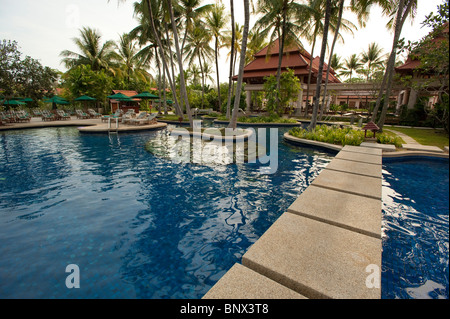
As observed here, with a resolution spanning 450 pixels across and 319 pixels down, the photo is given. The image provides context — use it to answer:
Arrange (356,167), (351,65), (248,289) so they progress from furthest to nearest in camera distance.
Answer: (351,65)
(356,167)
(248,289)

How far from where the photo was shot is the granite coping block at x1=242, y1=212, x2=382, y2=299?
210 cm

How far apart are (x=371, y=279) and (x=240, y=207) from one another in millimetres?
3012

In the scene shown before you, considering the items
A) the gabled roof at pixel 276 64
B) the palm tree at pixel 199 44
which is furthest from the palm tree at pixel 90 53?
the gabled roof at pixel 276 64

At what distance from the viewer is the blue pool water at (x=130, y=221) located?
297cm

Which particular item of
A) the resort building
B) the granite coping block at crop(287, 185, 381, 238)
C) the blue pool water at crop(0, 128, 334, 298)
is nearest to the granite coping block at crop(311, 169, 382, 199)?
the granite coping block at crop(287, 185, 381, 238)

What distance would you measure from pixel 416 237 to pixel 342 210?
160 centimetres

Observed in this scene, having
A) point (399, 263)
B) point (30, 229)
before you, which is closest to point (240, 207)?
point (399, 263)

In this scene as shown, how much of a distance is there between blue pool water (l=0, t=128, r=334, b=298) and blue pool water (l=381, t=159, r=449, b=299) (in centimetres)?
203

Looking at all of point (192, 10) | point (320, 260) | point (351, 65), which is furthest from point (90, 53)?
point (351, 65)

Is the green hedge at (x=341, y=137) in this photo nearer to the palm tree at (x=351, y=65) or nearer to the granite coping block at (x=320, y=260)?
the granite coping block at (x=320, y=260)

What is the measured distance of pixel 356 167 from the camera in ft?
20.9

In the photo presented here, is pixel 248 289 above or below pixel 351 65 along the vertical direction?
below

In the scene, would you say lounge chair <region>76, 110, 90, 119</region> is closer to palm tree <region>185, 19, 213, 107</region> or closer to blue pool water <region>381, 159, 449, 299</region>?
palm tree <region>185, 19, 213, 107</region>

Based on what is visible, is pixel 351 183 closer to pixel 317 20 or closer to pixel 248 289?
pixel 248 289
